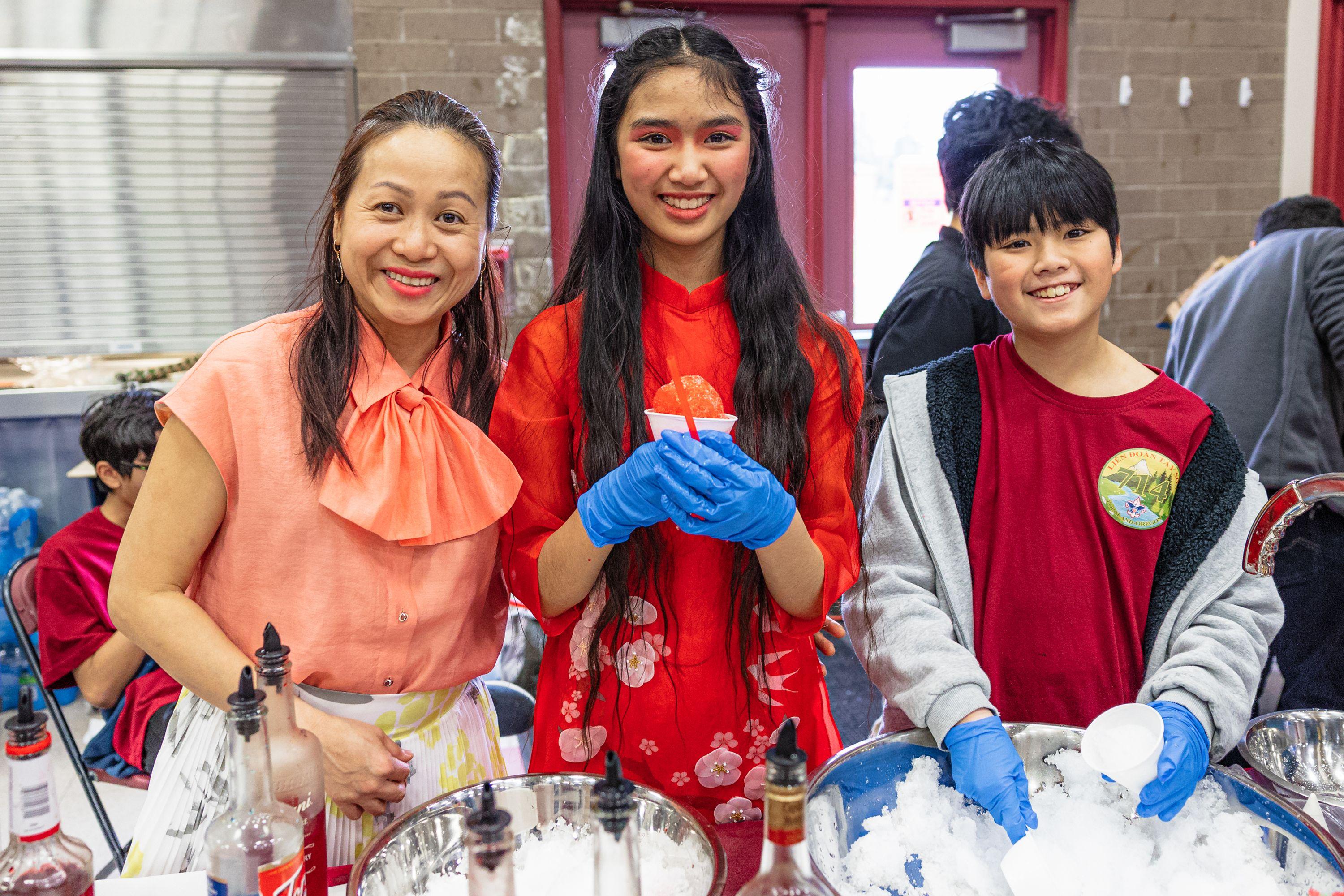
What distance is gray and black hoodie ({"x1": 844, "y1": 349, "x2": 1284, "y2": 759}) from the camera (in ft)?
3.73

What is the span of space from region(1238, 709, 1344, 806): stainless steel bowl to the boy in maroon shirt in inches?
4.2

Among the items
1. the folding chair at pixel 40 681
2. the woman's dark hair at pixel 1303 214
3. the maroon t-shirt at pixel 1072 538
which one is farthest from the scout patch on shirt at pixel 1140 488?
the woman's dark hair at pixel 1303 214

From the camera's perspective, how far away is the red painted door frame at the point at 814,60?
4027 millimetres

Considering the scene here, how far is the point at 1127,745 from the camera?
1035 mm

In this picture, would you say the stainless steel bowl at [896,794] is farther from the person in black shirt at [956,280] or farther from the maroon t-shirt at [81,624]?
the maroon t-shirt at [81,624]

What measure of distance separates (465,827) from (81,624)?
1.72 meters

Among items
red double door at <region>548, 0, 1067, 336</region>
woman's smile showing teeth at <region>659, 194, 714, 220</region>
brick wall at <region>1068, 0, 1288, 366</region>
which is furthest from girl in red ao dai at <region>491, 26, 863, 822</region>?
brick wall at <region>1068, 0, 1288, 366</region>

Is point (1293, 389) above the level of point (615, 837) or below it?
above

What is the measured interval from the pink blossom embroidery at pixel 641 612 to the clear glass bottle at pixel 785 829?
62 centimetres

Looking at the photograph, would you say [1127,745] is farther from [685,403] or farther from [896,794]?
[685,403]

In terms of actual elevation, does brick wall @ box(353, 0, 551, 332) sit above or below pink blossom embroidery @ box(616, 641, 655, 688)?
above

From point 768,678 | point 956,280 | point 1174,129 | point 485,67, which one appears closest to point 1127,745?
point 768,678

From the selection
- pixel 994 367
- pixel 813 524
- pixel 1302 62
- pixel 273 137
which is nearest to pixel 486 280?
pixel 813 524

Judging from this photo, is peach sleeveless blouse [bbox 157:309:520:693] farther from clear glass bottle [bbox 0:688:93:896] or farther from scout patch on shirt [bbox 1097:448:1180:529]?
scout patch on shirt [bbox 1097:448:1180:529]
